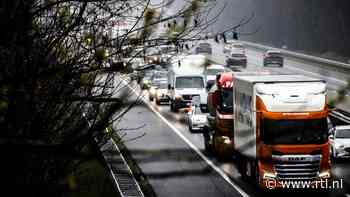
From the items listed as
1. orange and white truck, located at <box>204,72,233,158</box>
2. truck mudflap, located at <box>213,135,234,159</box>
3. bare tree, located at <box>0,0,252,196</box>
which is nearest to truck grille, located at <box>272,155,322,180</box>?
orange and white truck, located at <box>204,72,233,158</box>

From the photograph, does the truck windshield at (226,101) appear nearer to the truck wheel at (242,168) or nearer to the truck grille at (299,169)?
the truck wheel at (242,168)

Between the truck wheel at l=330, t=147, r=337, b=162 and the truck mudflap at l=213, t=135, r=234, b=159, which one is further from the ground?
the truck mudflap at l=213, t=135, r=234, b=159

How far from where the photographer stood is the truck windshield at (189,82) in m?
49.1

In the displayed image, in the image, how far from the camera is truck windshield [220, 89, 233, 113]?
2878 centimetres

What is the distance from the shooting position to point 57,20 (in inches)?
281

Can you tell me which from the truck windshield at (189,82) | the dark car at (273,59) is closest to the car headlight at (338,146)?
the truck windshield at (189,82)

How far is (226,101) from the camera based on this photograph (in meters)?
29.1

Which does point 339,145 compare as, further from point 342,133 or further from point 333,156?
→ point 342,133

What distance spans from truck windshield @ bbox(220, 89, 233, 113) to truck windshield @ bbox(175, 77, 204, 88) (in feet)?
64.0

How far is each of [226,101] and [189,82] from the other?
20245mm

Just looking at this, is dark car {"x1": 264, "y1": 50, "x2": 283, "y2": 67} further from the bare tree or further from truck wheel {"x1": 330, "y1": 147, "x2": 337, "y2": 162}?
the bare tree

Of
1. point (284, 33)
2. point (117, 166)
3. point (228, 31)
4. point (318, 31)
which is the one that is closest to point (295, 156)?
point (228, 31)

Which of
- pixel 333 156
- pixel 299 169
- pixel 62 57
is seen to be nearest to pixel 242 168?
pixel 299 169

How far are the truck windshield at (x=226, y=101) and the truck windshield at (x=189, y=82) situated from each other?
64.0 feet
